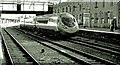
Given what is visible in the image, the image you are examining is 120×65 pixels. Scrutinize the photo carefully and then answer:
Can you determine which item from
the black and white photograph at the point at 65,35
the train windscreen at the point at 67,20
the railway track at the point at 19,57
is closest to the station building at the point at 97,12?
the black and white photograph at the point at 65,35

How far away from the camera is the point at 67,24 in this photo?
2506cm

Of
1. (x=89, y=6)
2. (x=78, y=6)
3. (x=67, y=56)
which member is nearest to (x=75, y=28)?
(x=67, y=56)

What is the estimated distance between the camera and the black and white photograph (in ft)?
45.2

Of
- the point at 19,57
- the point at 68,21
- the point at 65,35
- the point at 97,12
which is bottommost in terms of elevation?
the point at 19,57

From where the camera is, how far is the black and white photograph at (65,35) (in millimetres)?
13766

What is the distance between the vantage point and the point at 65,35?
26922 mm

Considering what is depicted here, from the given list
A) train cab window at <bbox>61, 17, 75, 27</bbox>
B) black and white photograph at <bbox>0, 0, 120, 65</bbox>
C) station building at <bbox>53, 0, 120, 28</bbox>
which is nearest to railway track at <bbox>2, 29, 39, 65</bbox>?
black and white photograph at <bbox>0, 0, 120, 65</bbox>

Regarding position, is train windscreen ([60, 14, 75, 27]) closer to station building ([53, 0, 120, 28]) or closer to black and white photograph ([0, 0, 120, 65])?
black and white photograph ([0, 0, 120, 65])

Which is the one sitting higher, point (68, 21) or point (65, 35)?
point (68, 21)

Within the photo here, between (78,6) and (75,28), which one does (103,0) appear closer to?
(78,6)

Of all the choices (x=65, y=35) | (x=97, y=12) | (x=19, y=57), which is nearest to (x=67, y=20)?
(x=65, y=35)

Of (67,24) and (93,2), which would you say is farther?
(93,2)

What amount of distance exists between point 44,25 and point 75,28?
766cm

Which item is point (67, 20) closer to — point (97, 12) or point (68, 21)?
point (68, 21)
